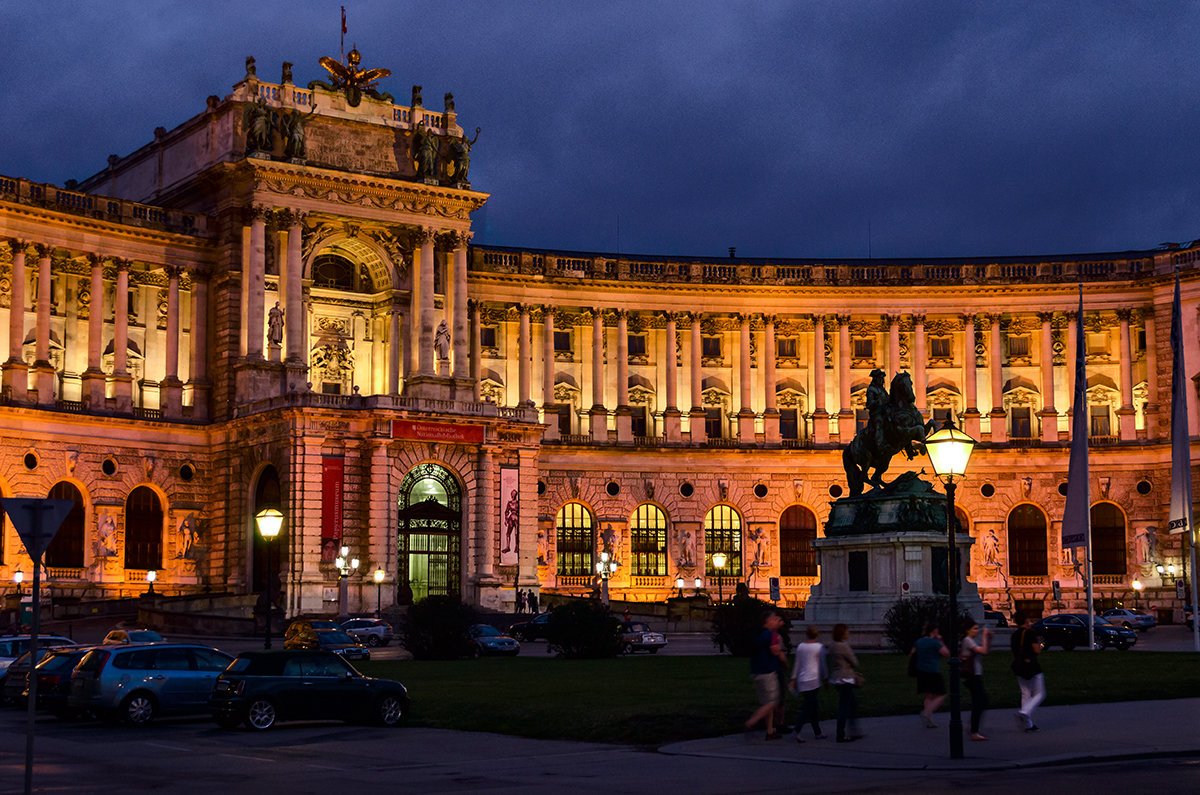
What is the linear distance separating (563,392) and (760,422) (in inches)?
482

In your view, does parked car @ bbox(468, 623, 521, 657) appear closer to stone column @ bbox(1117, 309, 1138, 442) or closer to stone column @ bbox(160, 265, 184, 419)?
stone column @ bbox(160, 265, 184, 419)

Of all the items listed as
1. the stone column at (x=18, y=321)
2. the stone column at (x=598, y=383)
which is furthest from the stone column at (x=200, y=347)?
the stone column at (x=598, y=383)

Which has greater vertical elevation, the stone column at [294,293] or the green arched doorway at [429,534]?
the stone column at [294,293]

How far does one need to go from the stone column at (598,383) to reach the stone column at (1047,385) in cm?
2655

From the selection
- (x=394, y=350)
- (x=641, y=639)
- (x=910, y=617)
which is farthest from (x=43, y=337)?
(x=910, y=617)

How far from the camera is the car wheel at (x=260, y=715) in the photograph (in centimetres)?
3291

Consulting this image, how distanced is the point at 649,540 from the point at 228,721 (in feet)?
211

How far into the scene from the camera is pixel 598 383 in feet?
321

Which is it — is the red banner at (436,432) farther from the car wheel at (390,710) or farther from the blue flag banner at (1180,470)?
the car wheel at (390,710)

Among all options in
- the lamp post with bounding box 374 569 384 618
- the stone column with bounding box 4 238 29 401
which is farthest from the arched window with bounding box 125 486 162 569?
the lamp post with bounding box 374 569 384 618

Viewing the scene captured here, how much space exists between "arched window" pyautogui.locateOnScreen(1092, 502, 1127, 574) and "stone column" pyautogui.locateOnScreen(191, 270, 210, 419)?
51.8 m

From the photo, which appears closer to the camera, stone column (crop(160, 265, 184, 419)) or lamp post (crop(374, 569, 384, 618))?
lamp post (crop(374, 569, 384, 618))

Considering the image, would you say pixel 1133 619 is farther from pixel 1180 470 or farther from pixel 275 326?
pixel 275 326

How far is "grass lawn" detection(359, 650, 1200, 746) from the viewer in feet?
104
